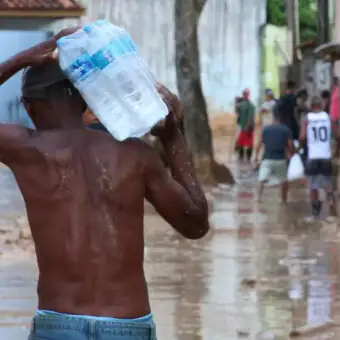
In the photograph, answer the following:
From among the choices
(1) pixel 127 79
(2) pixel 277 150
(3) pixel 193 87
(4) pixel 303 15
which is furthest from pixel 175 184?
(4) pixel 303 15

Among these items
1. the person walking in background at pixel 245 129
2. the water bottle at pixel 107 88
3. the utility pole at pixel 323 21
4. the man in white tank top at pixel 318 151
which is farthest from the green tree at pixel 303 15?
the water bottle at pixel 107 88

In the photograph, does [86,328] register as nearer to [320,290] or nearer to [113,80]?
[113,80]

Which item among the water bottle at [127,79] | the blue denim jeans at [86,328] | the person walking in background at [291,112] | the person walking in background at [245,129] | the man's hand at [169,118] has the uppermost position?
the water bottle at [127,79]

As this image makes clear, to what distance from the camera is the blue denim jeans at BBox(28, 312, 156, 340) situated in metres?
3.04

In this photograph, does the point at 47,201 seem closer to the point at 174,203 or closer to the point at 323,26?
the point at 174,203

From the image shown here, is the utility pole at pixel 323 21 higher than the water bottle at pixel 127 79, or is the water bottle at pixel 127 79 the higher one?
the water bottle at pixel 127 79

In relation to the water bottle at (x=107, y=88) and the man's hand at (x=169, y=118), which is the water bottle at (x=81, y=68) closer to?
the water bottle at (x=107, y=88)

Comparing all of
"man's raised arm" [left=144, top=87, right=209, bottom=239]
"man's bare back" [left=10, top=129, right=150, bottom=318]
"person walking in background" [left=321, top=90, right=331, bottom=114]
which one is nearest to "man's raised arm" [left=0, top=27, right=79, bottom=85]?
"man's bare back" [left=10, top=129, right=150, bottom=318]

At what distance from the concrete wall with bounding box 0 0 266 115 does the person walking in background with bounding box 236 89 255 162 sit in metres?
8.12

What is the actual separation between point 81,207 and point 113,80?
0.38 metres

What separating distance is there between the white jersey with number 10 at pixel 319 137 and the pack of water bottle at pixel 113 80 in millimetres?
9835

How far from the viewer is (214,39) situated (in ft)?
107

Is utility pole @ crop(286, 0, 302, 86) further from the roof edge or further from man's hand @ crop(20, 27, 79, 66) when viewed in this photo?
man's hand @ crop(20, 27, 79, 66)

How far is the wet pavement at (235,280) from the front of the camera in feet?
23.4
